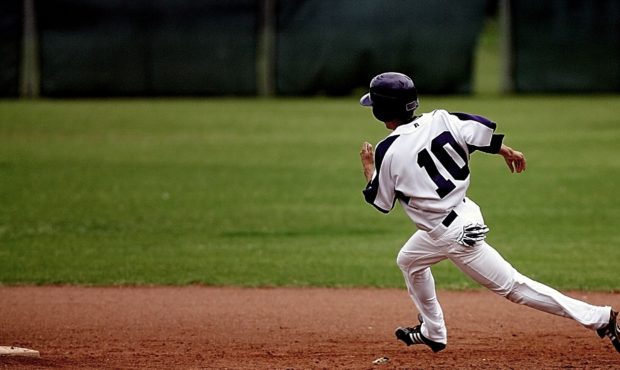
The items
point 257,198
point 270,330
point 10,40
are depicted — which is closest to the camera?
point 270,330

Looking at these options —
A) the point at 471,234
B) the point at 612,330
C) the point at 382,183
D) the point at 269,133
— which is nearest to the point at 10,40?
the point at 269,133

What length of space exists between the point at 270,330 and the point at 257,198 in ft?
21.8

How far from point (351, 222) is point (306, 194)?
76.7 inches

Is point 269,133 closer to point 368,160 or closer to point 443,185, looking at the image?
point 368,160

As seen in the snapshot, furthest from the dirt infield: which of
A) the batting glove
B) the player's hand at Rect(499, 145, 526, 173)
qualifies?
the player's hand at Rect(499, 145, 526, 173)

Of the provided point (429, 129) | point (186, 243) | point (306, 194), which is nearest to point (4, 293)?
point (186, 243)

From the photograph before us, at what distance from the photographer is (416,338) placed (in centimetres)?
667

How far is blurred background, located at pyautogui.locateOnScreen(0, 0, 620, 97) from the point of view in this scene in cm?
2583

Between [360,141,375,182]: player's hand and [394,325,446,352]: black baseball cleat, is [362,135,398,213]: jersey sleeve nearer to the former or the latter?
[360,141,375,182]: player's hand

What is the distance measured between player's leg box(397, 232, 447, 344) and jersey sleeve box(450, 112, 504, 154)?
0.63 metres

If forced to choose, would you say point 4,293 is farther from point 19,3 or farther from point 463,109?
point 19,3

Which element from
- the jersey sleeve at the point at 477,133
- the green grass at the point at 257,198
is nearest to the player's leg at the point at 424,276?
the jersey sleeve at the point at 477,133

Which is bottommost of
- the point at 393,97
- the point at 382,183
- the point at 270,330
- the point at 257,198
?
the point at 257,198

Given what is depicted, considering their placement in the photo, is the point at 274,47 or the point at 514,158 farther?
the point at 274,47
